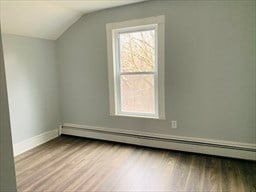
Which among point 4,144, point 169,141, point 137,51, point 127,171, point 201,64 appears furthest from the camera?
point 137,51

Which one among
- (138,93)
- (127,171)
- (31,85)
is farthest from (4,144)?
(31,85)

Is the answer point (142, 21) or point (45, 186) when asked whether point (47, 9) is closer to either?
point (142, 21)

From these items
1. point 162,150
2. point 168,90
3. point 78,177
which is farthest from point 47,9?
point 162,150

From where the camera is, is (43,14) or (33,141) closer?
(43,14)

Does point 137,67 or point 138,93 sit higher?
point 137,67

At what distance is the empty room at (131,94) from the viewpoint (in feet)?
8.11

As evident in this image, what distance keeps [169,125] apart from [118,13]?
1987 millimetres

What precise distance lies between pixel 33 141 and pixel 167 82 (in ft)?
8.14

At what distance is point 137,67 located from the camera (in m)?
3.26

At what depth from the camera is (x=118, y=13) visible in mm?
3191

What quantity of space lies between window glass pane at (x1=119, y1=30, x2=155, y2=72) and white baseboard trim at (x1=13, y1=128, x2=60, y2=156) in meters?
1.85

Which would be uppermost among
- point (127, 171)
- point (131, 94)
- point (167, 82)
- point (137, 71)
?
point (137, 71)

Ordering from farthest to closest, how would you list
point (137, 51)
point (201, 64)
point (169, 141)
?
point (137, 51) → point (169, 141) → point (201, 64)

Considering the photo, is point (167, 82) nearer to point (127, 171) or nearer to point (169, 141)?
point (169, 141)
